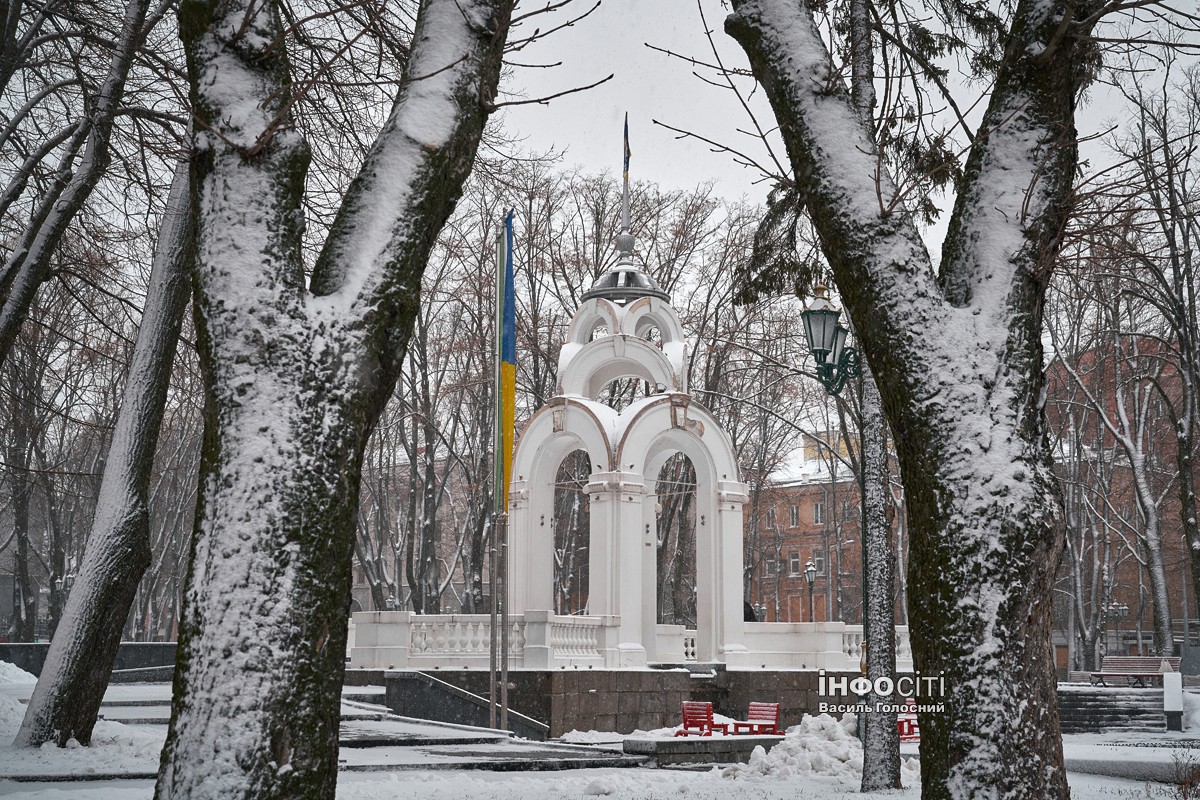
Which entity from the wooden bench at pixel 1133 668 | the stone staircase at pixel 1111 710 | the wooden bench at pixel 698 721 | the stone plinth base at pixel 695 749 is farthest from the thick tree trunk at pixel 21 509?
the wooden bench at pixel 1133 668

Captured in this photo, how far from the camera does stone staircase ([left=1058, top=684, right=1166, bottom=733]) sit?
20.2m

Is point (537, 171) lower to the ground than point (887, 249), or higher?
higher

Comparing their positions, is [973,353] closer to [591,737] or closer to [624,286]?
[591,737]

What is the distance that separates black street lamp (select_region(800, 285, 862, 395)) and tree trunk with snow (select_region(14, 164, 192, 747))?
246 inches

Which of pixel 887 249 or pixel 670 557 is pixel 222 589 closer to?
pixel 887 249

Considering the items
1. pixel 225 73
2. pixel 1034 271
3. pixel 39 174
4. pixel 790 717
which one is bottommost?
pixel 790 717

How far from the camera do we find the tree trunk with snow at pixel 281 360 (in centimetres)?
452

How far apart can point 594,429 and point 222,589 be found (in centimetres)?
1714

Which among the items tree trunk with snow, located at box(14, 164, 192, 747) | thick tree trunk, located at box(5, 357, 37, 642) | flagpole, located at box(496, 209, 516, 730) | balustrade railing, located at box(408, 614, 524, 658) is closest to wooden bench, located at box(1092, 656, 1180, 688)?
balustrade railing, located at box(408, 614, 524, 658)

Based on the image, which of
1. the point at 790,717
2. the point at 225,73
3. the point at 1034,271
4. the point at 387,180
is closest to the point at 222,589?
the point at 387,180

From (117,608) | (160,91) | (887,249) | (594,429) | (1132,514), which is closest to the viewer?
(887,249)

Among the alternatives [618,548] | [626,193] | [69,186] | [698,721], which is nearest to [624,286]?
[626,193]

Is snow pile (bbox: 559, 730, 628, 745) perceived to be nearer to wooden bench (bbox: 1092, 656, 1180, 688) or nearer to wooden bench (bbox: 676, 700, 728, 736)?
wooden bench (bbox: 676, 700, 728, 736)

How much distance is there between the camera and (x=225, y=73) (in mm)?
5391
